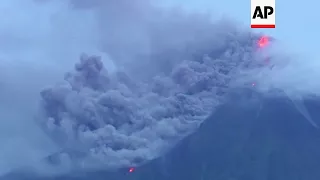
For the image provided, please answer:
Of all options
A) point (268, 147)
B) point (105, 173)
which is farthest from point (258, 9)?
point (268, 147)

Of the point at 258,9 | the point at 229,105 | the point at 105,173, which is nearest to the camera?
Result: the point at 258,9

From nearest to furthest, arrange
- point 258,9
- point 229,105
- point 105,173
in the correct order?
point 258,9
point 105,173
point 229,105

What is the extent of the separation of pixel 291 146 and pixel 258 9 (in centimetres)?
1482

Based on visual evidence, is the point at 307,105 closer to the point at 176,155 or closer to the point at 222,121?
the point at 222,121

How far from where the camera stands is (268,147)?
25.9 meters

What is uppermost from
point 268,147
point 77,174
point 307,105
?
point 307,105

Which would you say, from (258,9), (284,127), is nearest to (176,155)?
(284,127)

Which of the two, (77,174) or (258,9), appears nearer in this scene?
(258,9)

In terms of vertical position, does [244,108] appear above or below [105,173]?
above

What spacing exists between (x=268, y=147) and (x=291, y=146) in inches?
41.1

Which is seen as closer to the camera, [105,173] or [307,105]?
[105,173]

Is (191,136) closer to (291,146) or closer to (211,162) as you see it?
(211,162)

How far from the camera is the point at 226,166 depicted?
24.9 metres

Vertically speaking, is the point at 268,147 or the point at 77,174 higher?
the point at 268,147
